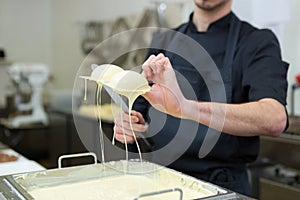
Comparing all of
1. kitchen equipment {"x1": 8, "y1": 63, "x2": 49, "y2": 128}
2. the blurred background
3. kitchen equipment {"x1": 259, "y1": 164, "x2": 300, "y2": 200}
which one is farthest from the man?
kitchen equipment {"x1": 8, "y1": 63, "x2": 49, "y2": 128}

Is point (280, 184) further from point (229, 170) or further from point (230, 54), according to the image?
point (230, 54)

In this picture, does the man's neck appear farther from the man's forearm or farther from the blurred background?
the man's forearm

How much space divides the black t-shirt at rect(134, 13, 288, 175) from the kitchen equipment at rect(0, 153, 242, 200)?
0.22 m

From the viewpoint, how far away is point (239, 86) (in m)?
1.48

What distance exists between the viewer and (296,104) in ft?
7.77

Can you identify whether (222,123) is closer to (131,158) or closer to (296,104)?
(131,158)

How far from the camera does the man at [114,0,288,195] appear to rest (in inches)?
42.4

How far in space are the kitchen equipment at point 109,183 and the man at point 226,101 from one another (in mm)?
111

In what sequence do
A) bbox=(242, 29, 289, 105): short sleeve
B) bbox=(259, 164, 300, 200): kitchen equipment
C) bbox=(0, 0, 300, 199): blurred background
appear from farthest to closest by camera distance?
bbox=(0, 0, 300, 199): blurred background < bbox=(259, 164, 300, 200): kitchen equipment < bbox=(242, 29, 289, 105): short sleeve

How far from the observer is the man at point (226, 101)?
1078 millimetres

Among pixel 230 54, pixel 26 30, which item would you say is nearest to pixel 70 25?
pixel 26 30

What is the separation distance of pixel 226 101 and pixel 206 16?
Result: 0.38m

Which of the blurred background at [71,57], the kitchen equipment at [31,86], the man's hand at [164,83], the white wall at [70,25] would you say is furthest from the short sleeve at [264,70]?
the white wall at [70,25]

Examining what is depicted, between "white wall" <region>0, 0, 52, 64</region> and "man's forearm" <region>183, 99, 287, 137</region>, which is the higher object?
"white wall" <region>0, 0, 52, 64</region>
